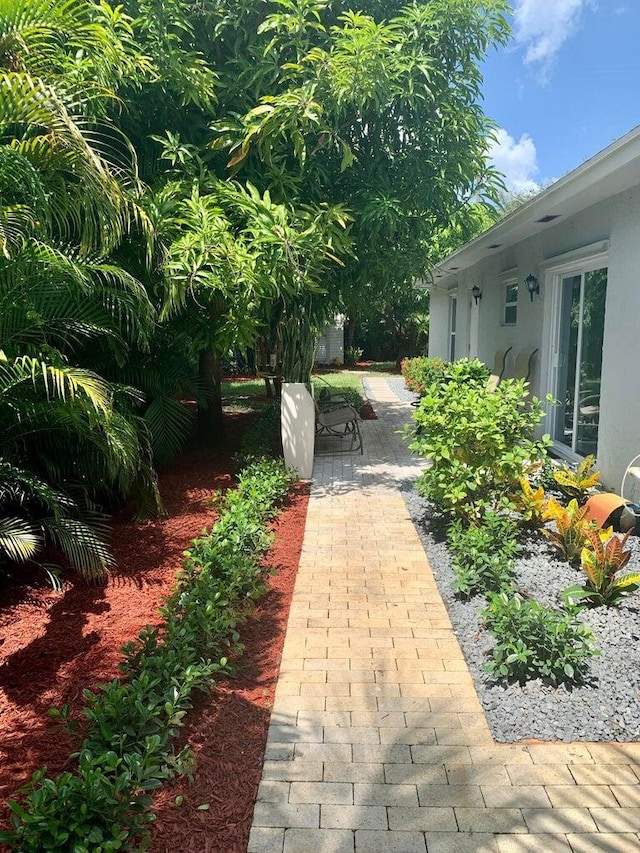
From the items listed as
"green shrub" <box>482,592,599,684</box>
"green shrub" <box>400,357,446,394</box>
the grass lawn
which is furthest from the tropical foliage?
"green shrub" <box>400,357,446,394</box>

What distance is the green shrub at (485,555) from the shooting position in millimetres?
3967

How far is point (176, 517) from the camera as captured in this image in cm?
590

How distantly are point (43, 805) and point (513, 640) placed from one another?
2194 millimetres

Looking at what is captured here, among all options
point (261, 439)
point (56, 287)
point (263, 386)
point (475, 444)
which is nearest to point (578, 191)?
point (475, 444)

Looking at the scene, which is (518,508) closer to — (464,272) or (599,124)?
(464,272)

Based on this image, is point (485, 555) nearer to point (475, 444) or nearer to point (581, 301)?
point (475, 444)

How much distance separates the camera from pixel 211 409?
29.7 ft

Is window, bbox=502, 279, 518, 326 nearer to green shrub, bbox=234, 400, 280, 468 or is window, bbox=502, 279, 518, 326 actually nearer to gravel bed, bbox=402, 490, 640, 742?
green shrub, bbox=234, 400, 280, 468

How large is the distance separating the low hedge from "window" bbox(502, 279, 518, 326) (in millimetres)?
7641

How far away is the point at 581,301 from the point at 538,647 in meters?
5.17

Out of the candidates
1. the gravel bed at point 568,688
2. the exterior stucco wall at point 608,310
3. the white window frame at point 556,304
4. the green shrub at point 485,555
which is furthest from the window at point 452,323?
the gravel bed at point 568,688

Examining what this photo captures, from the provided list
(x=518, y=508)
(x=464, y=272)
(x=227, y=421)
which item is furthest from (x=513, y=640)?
(x=464, y=272)

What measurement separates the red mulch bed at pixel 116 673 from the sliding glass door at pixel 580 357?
3657 millimetres

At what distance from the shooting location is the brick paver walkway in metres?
2.18
